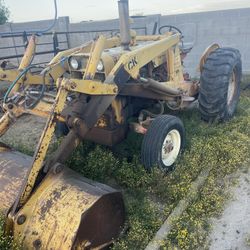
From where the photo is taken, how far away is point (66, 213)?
8.87 ft

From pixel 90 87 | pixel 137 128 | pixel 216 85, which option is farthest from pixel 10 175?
pixel 216 85

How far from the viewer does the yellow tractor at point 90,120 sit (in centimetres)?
272

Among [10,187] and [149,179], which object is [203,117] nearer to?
[149,179]

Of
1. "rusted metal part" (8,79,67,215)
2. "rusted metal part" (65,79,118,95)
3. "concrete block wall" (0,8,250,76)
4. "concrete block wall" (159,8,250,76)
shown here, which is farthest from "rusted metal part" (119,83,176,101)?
"concrete block wall" (159,8,250,76)

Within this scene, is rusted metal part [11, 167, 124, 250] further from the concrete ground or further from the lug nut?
the concrete ground

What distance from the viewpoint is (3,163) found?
3391 mm

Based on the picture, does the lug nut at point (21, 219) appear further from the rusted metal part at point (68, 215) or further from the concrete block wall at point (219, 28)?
the concrete block wall at point (219, 28)

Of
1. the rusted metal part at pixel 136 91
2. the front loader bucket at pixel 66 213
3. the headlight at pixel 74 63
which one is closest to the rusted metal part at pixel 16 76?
the headlight at pixel 74 63

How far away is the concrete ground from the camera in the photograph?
2.97m

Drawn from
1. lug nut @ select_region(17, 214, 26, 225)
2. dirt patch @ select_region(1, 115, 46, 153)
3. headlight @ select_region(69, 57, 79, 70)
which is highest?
headlight @ select_region(69, 57, 79, 70)

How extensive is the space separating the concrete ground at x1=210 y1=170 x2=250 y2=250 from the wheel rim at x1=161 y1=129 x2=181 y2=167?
35.3 inches

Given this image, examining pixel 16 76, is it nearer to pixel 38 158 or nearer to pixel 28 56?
pixel 28 56

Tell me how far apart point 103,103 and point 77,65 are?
863 mm

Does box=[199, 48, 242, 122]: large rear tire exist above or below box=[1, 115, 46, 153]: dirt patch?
above
